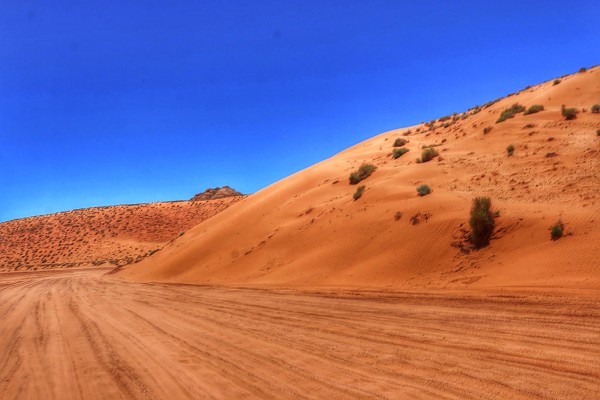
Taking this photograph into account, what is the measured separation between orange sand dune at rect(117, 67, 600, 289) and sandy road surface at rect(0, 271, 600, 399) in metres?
2.64

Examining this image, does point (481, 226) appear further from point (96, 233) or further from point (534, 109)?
point (96, 233)

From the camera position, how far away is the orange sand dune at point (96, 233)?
6041cm

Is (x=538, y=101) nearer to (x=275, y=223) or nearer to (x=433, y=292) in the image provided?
(x=275, y=223)

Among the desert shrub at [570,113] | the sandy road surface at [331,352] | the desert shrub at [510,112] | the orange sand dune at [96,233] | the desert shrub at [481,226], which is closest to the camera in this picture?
the sandy road surface at [331,352]

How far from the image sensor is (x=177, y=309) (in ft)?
43.0

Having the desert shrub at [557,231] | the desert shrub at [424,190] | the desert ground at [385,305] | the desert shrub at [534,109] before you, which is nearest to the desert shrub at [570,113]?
the desert ground at [385,305]

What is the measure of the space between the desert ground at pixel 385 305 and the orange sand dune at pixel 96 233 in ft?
138

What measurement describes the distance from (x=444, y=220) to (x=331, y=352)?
32.5 ft

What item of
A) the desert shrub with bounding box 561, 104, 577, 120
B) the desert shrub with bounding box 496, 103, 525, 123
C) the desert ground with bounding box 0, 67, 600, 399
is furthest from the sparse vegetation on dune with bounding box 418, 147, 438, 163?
the desert shrub with bounding box 561, 104, 577, 120

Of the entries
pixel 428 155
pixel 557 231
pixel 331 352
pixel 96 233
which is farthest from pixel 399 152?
pixel 96 233

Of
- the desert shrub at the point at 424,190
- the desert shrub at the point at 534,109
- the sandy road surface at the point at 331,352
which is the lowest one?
the sandy road surface at the point at 331,352

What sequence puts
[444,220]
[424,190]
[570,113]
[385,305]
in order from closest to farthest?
[385,305], [444,220], [424,190], [570,113]

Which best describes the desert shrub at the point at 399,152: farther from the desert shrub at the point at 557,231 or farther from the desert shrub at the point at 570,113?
the desert shrub at the point at 557,231

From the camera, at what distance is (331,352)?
7.01m
